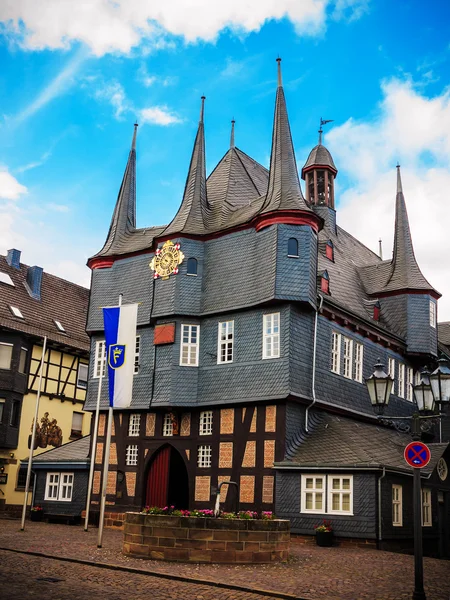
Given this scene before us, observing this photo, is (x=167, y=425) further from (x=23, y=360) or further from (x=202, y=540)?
(x=23, y=360)

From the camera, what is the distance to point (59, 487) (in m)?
32.8

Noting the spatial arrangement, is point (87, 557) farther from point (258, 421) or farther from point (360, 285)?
point (360, 285)

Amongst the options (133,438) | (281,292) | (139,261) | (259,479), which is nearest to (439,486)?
(259,479)

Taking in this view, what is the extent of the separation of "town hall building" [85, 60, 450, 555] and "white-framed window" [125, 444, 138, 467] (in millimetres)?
60

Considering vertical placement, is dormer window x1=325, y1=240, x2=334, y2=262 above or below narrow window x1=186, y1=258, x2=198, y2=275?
above

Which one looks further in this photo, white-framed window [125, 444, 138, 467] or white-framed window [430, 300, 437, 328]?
white-framed window [430, 300, 437, 328]

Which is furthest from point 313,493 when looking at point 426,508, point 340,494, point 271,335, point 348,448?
point 271,335

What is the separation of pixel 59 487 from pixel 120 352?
1397 cm

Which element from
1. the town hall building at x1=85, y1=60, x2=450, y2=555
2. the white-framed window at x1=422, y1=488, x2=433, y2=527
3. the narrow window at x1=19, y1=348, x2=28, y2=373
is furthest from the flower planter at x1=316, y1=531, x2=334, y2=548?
the narrow window at x1=19, y1=348, x2=28, y2=373

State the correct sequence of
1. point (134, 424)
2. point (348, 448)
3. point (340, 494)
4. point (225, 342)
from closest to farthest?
point (340, 494)
point (348, 448)
point (225, 342)
point (134, 424)

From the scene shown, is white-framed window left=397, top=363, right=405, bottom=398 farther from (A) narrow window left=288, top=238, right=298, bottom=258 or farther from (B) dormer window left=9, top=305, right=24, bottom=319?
(B) dormer window left=9, top=305, right=24, bottom=319

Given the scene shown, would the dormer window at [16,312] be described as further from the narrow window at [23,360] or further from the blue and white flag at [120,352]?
the blue and white flag at [120,352]

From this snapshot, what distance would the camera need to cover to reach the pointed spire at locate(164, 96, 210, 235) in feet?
102

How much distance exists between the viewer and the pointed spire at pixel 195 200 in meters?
31.2
